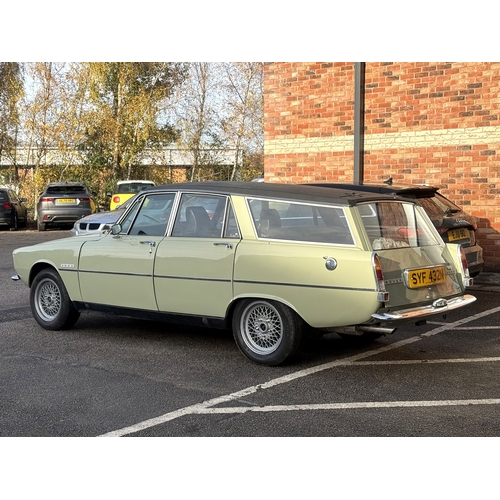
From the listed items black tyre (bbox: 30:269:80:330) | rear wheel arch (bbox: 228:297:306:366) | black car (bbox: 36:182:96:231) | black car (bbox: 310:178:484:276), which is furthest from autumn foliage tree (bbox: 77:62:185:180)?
rear wheel arch (bbox: 228:297:306:366)

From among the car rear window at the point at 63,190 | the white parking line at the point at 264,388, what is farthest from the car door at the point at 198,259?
the car rear window at the point at 63,190

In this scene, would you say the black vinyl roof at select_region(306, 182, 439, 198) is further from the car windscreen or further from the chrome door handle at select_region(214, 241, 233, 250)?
the chrome door handle at select_region(214, 241, 233, 250)

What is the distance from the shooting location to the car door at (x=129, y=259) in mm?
7278

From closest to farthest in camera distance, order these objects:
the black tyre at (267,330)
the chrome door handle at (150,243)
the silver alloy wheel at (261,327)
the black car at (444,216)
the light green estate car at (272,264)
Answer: the light green estate car at (272,264) < the black tyre at (267,330) < the silver alloy wheel at (261,327) < the chrome door handle at (150,243) < the black car at (444,216)

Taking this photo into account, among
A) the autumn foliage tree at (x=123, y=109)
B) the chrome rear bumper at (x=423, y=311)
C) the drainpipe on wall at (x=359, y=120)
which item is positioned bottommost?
the chrome rear bumper at (x=423, y=311)

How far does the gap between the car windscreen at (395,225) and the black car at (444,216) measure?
8.27 feet

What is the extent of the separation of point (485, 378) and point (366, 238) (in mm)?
1537

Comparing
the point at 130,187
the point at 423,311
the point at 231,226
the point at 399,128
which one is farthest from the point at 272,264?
the point at 130,187

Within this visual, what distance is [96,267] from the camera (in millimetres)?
7680

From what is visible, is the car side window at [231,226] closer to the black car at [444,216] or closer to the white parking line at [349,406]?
the white parking line at [349,406]

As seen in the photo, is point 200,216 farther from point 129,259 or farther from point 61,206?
point 61,206

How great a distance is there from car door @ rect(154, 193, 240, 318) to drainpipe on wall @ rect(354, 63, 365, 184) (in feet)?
24.7

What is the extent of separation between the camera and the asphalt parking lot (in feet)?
16.2
